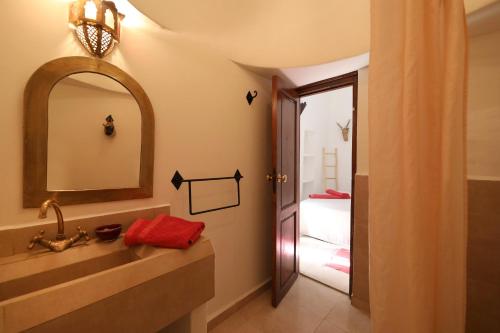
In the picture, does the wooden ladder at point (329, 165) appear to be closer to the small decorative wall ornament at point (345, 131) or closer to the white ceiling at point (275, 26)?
the small decorative wall ornament at point (345, 131)

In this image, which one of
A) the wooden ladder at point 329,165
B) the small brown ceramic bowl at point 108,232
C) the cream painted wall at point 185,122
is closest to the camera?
the cream painted wall at point 185,122

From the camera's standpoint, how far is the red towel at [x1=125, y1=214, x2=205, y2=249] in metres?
0.82

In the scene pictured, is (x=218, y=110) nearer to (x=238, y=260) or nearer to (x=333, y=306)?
(x=238, y=260)

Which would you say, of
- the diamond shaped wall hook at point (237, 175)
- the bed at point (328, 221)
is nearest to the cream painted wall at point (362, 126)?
the diamond shaped wall hook at point (237, 175)

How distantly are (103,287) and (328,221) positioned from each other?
9.20 feet

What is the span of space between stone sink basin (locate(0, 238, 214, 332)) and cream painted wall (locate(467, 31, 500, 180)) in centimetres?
168

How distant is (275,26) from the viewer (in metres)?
1.26

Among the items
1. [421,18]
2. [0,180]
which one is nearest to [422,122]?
[421,18]

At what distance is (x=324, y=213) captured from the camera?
9.56ft

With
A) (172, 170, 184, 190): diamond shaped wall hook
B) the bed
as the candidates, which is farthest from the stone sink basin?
the bed

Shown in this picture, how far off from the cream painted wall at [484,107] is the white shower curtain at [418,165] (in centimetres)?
93

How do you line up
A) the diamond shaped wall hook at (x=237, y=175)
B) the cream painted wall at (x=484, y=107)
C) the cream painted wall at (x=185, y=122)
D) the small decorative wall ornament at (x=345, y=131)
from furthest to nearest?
the small decorative wall ornament at (x=345, y=131) → the diamond shaped wall hook at (x=237, y=175) → the cream painted wall at (x=484, y=107) → the cream painted wall at (x=185, y=122)

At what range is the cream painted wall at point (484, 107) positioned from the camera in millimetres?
1164

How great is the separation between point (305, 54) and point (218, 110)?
2.53 feet
